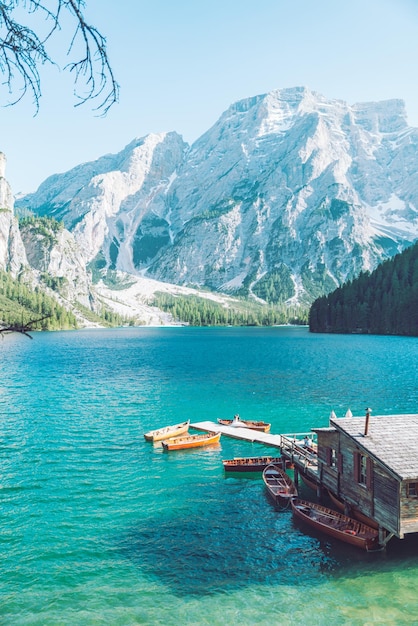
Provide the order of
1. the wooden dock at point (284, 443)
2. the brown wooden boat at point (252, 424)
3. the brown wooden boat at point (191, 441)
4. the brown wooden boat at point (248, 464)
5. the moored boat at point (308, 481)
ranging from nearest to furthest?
the moored boat at point (308, 481)
the wooden dock at point (284, 443)
the brown wooden boat at point (248, 464)
the brown wooden boat at point (191, 441)
the brown wooden boat at point (252, 424)

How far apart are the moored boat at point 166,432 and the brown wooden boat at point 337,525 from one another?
979 inches

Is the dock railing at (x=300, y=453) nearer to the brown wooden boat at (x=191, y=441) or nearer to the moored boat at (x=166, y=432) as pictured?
the brown wooden boat at (x=191, y=441)

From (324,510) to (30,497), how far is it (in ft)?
82.3

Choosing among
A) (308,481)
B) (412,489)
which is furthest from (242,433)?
(412,489)

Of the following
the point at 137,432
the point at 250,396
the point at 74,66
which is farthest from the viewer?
the point at 250,396

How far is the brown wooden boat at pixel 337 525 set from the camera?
32234 mm

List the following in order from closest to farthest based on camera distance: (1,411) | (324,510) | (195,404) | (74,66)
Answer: (74,66)
(324,510)
(1,411)
(195,404)

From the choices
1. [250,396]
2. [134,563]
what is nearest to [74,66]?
[134,563]

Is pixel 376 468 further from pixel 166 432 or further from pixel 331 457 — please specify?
pixel 166 432

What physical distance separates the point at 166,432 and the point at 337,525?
30.6 metres

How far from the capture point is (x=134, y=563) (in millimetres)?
29844

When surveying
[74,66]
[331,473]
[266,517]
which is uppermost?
[74,66]

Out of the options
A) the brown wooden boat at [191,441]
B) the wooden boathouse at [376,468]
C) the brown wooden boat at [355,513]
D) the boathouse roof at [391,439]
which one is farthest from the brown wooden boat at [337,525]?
the brown wooden boat at [191,441]

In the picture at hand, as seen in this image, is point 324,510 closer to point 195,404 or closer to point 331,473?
point 331,473
